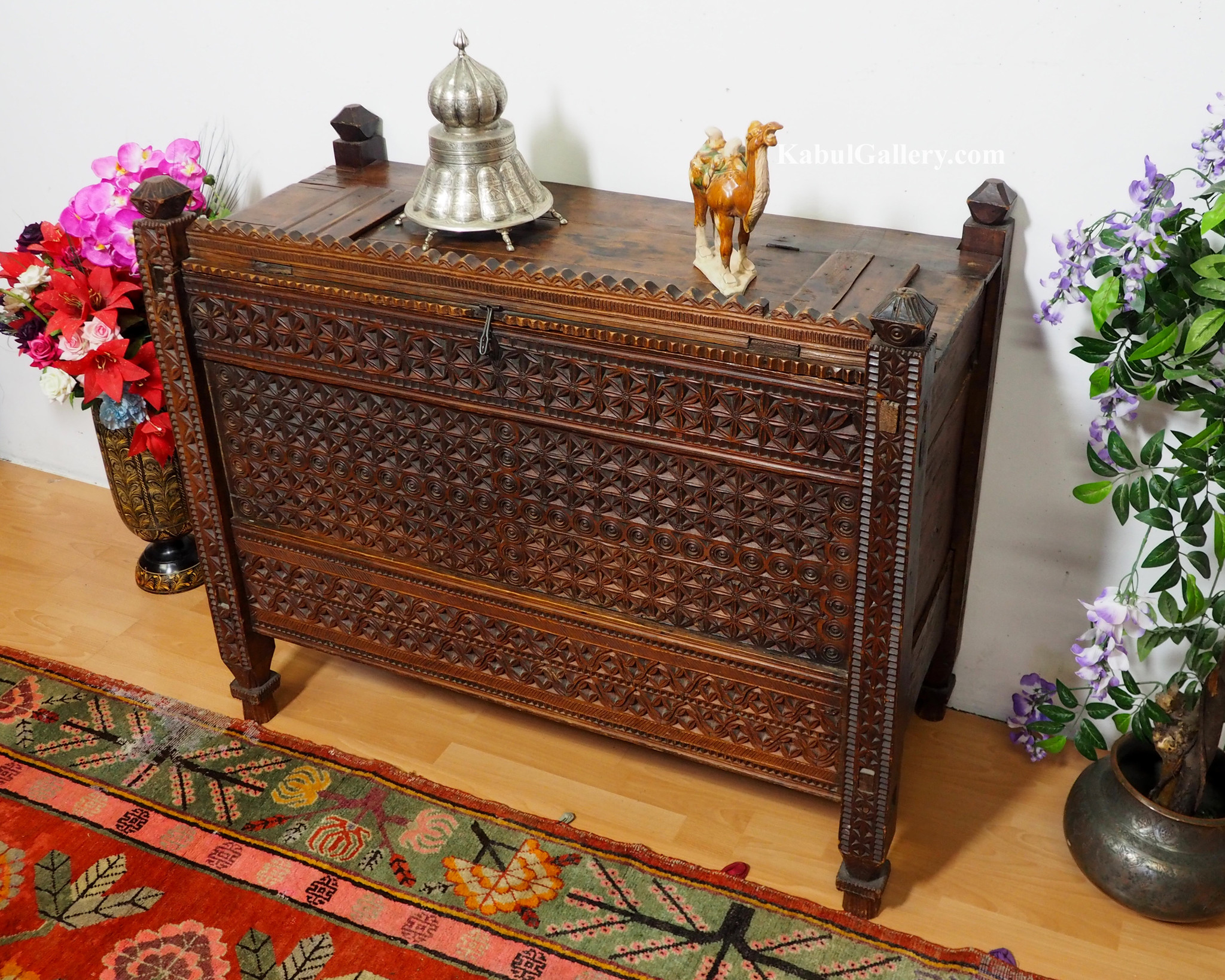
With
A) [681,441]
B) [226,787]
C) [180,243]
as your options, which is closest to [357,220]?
[180,243]

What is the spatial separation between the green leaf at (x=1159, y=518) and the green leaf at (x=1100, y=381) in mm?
184

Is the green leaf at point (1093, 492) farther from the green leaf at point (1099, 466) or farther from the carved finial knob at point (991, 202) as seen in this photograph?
the carved finial knob at point (991, 202)

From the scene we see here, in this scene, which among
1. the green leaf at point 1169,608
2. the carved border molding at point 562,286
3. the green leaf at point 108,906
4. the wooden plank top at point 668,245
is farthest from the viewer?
the green leaf at point 108,906

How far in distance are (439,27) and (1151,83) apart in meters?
1.14

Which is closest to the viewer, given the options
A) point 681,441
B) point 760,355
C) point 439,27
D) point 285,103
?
point 760,355

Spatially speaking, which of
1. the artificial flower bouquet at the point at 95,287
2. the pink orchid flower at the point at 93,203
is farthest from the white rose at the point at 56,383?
the pink orchid flower at the point at 93,203

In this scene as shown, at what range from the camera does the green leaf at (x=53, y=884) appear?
6.02 ft

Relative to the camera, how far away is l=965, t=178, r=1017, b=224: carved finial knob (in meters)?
1.69

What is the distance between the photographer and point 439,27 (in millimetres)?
2016

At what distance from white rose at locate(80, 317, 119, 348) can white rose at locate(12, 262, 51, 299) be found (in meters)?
0.16

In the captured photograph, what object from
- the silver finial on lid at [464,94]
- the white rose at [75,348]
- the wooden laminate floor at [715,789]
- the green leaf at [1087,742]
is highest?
the silver finial on lid at [464,94]

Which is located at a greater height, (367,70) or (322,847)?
(367,70)

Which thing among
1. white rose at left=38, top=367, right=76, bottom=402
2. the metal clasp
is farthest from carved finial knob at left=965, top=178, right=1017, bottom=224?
white rose at left=38, top=367, right=76, bottom=402

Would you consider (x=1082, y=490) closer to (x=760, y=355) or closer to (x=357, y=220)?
(x=760, y=355)
